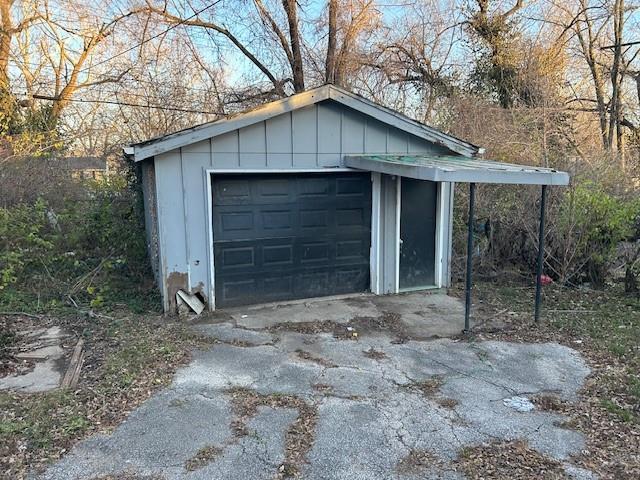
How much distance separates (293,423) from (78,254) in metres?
6.32

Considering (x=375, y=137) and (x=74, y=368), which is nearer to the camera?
(x=74, y=368)

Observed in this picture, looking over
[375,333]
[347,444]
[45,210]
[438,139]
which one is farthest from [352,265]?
[45,210]

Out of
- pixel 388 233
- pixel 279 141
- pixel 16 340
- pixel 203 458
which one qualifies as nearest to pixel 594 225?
pixel 388 233

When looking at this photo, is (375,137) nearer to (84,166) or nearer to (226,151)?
(226,151)

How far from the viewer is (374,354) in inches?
205

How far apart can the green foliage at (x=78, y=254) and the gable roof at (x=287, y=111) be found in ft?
7.66

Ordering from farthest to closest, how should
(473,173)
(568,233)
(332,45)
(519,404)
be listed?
(332,45)
(568,233)
(473,173)
(519,404)

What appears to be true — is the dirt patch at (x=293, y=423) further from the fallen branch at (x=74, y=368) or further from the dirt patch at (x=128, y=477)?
the fallen branch at (x=74, y=368)

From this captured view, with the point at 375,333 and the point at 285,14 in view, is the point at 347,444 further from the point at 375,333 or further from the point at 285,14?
the point at 285,14

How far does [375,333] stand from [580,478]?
309 cm

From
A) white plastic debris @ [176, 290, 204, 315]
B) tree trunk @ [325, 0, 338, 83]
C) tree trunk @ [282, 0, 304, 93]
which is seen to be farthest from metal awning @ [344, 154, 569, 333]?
tree trunk @ [282, 0, 304, 93]

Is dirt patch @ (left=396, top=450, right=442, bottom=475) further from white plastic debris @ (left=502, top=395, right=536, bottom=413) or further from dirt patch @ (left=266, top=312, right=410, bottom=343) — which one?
dirt patch @ (left=266, top=312, right=410, bottom=343)

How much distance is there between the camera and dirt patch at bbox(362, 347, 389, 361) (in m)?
5.12

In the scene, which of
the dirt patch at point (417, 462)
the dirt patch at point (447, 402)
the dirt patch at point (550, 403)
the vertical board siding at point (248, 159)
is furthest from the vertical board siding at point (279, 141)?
the dirt patch at point (417, 462)
